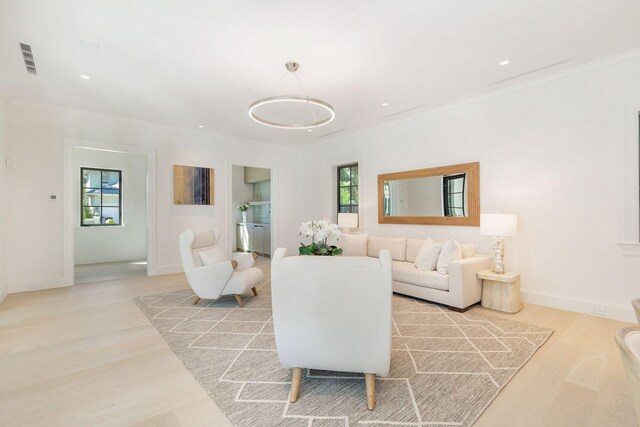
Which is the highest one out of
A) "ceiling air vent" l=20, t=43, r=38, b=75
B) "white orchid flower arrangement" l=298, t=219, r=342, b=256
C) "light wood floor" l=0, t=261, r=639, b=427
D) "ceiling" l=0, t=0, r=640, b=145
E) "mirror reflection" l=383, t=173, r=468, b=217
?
"ceiling air vent" l=20, t=43, r=38, b=75

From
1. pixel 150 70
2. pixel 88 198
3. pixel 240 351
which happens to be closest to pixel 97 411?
pixel 240 351

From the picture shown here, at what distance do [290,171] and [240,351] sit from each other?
5472 mm

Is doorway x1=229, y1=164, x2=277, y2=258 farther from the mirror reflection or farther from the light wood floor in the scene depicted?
the light wood floor

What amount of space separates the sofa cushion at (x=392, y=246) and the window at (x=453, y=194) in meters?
0.84

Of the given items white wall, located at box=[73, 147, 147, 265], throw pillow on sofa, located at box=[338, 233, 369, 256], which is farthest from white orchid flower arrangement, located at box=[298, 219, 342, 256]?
white wall, located at box=[73, 147, 147, 265]

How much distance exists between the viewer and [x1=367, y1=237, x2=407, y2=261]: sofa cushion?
486cm

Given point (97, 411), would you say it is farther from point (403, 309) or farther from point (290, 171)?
point (290, 171)

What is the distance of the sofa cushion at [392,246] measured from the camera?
4855mm

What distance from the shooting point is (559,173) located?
11.9 ft

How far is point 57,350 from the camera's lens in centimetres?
262

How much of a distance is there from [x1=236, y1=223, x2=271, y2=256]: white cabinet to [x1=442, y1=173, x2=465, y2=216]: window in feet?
15.1

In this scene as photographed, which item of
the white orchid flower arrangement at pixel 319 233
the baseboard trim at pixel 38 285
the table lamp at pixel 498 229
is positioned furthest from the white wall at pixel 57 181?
the table lamp at pixel 498 229

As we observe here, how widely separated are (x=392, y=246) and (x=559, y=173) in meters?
2.38

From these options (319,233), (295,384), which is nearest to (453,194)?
(319,233)
